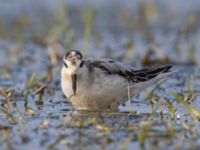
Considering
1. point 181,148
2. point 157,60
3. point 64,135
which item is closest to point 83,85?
point 64,135

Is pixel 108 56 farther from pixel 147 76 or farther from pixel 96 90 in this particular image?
pixel 96 90

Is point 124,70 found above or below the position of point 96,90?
above

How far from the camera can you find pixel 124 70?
814 cm

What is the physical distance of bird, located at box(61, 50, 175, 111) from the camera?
7613 millimetres

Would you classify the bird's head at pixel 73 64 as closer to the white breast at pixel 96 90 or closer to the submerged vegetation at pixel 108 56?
the white breast at pixel 96 90

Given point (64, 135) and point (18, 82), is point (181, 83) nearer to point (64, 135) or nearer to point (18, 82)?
point (18, 82)

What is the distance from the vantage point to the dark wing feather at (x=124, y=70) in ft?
26.0

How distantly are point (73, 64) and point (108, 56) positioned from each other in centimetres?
487

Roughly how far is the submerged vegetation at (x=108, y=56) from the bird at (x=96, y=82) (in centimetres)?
18

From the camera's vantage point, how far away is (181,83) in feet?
33.0

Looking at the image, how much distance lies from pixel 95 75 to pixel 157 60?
13.1 feet

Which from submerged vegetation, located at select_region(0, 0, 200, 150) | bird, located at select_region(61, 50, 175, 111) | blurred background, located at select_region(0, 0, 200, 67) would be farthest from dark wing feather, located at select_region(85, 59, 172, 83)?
blurred background, located at select_region(0, 0, 200, 67)

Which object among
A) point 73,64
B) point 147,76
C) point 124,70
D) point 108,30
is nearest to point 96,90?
point 73,64

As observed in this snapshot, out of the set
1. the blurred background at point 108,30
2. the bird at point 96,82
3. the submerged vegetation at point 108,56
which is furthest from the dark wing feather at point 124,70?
the blurred background at point 108,30
